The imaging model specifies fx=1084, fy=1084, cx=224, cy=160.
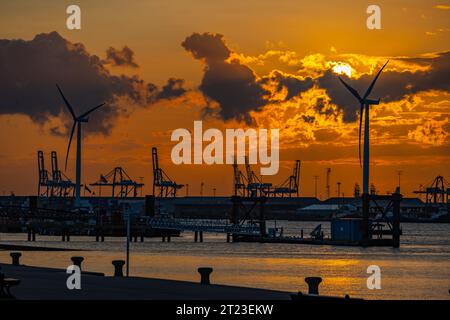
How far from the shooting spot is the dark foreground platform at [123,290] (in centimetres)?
4759

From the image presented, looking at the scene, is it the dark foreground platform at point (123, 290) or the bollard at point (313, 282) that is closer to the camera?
the dark foreground platform at point (123, 290)

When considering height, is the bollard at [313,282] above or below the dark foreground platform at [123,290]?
above

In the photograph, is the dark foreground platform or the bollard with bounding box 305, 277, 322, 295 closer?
the dark foreground platform

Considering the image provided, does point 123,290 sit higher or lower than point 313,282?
lower

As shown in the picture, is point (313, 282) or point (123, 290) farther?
point (123, 290)

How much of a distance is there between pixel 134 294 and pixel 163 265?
70579 mm

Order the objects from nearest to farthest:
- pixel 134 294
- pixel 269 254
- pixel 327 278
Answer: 1. pixel 134 294
2. pixel 327 278
3. pixel 269 254

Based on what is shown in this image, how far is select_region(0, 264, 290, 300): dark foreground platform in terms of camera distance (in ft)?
156

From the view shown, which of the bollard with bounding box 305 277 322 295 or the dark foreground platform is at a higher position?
the bollard with bounding box 305 277 322 295

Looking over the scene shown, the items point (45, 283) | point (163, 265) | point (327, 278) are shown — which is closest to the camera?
point (45, 283)

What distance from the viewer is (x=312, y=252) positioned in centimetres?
16600

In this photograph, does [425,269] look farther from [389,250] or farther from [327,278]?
[389,250]

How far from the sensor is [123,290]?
52.1m
